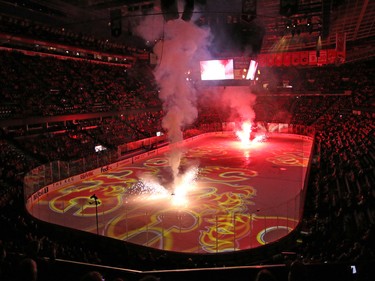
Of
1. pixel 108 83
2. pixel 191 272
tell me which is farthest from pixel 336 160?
pixel 108 83

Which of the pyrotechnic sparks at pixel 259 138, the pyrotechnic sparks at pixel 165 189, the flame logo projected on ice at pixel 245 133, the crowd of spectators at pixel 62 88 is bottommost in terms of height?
the pyrotechnic sparks at pixel 165 189

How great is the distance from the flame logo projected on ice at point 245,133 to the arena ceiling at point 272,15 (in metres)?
10.8

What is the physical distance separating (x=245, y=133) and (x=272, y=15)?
20.2m

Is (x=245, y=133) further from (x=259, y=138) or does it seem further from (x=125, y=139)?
(x=125, y=139)

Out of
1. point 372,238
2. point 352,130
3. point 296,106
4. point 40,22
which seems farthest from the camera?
point 296,106

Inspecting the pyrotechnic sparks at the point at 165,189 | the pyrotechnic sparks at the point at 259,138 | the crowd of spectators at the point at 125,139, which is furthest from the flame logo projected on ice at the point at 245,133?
the pyrotechnic sparks at the point at 165,189

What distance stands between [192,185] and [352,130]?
54.1 feet

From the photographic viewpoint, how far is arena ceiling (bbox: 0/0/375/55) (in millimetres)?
18422

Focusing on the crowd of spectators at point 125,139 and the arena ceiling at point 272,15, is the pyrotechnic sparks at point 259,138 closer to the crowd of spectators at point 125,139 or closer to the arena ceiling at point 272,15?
the crowd of spectators at point 125,139

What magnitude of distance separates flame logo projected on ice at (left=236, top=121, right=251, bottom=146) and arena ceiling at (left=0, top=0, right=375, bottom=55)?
10.8 metres

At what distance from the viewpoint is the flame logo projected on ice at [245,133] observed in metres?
37.7

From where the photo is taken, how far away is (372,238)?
8.81 m

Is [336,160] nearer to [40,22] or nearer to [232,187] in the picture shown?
[232,187]

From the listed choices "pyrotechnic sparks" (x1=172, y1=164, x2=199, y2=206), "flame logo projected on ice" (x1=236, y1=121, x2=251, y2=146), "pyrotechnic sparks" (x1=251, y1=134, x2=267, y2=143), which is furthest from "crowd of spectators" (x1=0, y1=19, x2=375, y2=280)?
"pyrotechnic sparks" (x1=251, y1=134, x2=267, y2=143)
